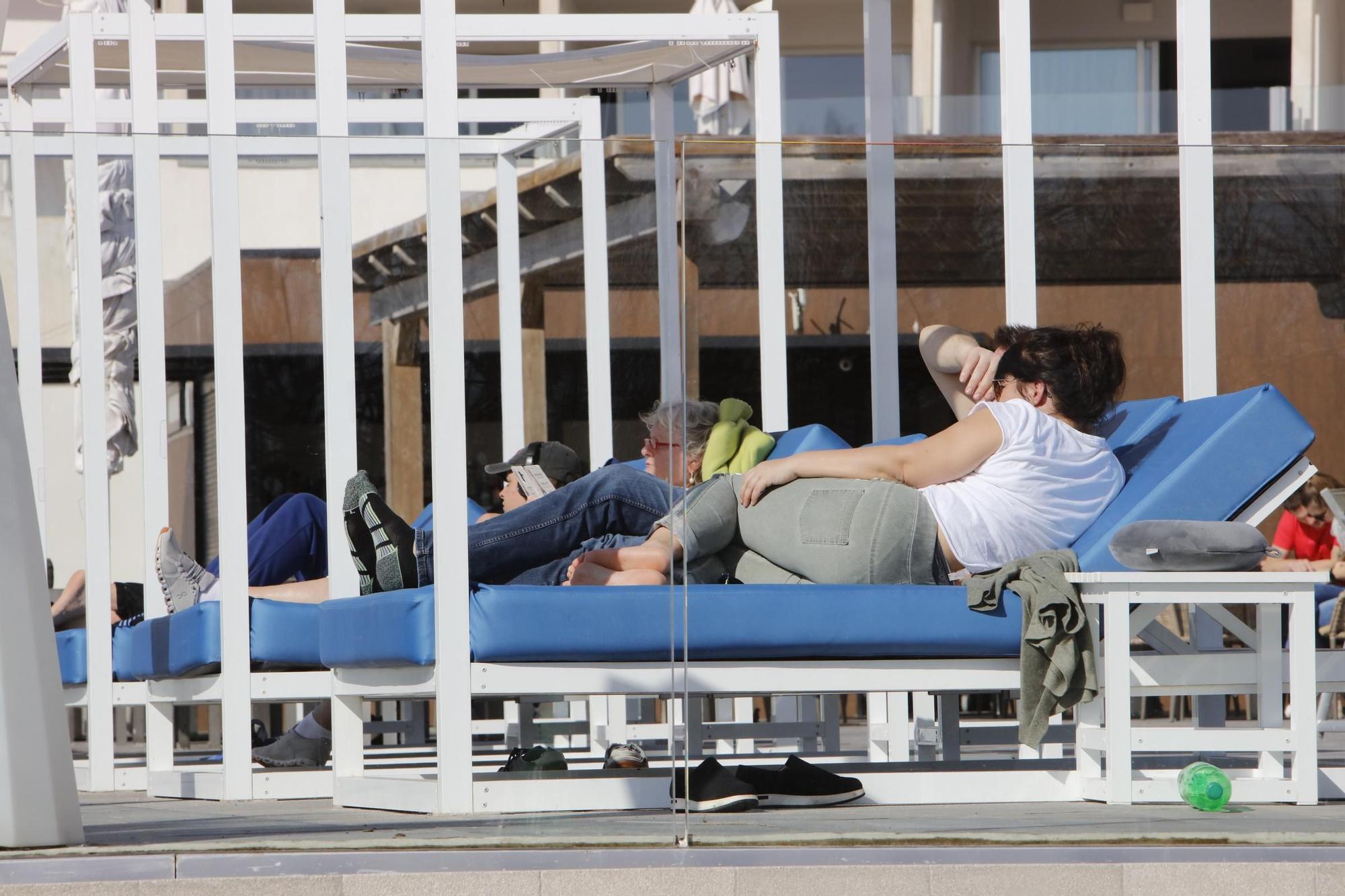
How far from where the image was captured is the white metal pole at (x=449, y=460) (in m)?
3.38

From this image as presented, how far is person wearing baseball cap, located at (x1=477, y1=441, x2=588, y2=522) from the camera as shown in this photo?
343 cm

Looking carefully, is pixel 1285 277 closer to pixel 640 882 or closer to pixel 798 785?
pixel 798 785

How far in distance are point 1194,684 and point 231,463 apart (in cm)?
221

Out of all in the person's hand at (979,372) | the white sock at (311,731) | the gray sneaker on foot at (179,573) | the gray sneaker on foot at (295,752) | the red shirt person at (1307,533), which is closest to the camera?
the red shirt person at (1307,533)

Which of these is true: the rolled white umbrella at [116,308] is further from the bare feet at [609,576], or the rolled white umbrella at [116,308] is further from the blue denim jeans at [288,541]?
the bare feet at [609,576]

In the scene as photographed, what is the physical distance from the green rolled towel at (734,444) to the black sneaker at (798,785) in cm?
62

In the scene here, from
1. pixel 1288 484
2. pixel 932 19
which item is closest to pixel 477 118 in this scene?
pixel 1288 484

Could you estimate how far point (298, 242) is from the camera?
3.88 meters

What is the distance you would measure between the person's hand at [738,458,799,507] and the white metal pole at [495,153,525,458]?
606 millimetres

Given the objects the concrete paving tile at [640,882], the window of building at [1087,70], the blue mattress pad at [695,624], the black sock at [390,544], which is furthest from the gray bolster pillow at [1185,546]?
A: the window of building at [1087,70]

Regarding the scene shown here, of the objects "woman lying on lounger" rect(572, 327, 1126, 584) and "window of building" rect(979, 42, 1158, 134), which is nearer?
"woman lying on lounger" rect(572, 327, 1126, 584)

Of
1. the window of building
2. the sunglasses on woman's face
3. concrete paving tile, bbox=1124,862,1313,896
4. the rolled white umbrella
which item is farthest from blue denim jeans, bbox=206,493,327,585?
the window of building

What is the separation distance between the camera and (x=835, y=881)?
2621 mm

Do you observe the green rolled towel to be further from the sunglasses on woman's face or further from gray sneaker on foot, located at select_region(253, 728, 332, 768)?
gray sneaker on foot, located at select_region(253, 728, 332, 768)
